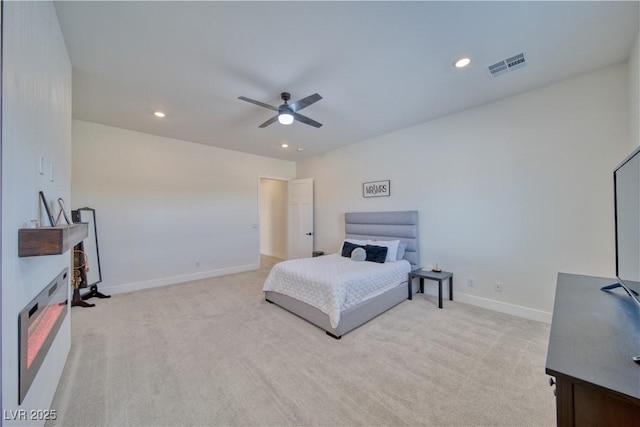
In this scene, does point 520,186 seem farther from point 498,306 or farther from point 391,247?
point 391,247

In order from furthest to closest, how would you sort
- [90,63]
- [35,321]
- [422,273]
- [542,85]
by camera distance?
1. [422,273]
2. [542,85]
3. [90,63]
4. [35,321]

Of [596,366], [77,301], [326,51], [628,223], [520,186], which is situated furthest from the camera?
[77,301]

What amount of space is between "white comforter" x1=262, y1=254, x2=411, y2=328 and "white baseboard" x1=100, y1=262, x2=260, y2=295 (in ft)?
7.18

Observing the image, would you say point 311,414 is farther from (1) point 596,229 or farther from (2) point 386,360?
(1) point 596,229

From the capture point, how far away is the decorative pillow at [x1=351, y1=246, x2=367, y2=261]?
402 cm

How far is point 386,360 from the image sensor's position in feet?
7.41

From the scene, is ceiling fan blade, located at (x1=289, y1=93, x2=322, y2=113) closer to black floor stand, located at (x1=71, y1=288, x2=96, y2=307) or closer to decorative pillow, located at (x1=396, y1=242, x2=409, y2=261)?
decorative pillow, located at (x1=396, y1=242, x2=409, y2=261)

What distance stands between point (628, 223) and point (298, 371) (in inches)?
97.8

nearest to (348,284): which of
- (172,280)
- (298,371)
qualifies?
(298,371)

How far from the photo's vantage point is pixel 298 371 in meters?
2.12

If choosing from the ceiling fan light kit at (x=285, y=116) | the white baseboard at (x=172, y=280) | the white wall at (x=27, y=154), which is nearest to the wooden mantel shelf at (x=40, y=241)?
the white wall at (x=27, y=154)

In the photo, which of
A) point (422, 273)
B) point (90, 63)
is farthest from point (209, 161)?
point (422, 273)

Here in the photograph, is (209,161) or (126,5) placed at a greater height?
(126,5)

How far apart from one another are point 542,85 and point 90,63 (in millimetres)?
4965
